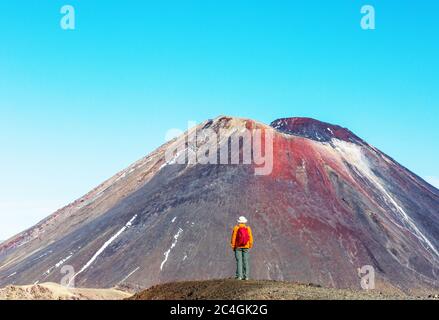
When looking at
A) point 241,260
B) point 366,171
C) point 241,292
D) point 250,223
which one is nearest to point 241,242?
point 241,260

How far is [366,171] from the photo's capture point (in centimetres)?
9944

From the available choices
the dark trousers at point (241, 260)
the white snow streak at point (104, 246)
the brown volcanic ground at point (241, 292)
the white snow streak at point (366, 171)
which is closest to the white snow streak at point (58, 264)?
the white snow streak at point (104, 246)

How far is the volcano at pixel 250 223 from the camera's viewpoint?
230 ft

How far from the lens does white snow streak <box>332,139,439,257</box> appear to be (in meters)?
86.5

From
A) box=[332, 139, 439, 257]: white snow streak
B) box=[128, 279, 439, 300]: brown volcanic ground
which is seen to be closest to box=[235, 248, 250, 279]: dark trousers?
box=[128, 279, 439, 300]: brown volcanic ground

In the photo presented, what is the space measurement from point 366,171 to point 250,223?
30.2 metres

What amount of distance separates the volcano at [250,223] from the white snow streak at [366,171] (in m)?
0.24

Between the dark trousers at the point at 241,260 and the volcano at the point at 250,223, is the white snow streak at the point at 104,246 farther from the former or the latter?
the dark trousers at the point at 241,260

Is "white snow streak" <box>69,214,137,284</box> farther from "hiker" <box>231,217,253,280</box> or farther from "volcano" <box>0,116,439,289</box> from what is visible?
"hiker" <box>231,217,253,280</box>

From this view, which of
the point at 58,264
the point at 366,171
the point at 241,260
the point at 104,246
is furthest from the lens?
the point at 366,171

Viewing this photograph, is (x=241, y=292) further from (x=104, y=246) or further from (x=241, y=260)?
(x=104, y=246)

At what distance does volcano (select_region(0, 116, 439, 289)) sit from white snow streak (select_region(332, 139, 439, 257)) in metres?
A: 0.24

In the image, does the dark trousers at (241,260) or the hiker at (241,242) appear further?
the dark trousers at (241,260)
